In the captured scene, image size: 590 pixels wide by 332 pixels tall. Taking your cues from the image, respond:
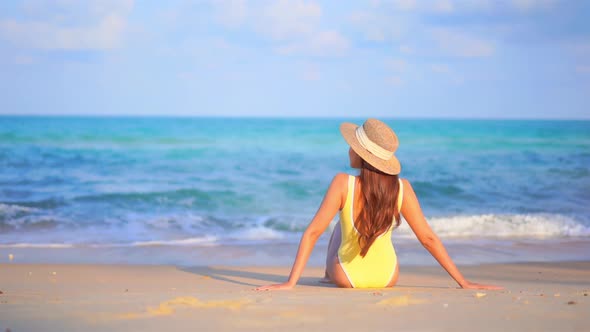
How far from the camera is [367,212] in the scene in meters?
3.94

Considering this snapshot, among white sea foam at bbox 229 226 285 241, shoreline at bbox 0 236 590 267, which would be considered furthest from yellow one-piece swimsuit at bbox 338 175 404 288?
white sea foam at bbox 229 226 285 241

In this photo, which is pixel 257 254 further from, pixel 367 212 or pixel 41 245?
pixel 367 212

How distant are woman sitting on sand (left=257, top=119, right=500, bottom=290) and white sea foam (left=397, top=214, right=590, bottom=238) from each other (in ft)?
14.7

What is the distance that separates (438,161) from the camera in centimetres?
2088

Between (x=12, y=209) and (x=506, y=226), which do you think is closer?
(x=506, y=226)

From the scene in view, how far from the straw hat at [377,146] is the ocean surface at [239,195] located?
12.9ft

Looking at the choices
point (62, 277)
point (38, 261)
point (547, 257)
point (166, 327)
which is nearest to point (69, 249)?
point (38, 261)

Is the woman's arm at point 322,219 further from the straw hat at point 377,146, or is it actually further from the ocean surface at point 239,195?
the ocean surface at point 239,195

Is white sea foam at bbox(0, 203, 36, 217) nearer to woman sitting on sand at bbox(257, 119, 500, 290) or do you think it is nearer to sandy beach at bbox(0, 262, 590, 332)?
sandy beach at bbox(0, 262, 590, 332)

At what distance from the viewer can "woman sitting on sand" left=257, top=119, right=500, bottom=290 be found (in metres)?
3.85

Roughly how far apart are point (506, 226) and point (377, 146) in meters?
6.45

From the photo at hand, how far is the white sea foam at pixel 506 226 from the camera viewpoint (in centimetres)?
897

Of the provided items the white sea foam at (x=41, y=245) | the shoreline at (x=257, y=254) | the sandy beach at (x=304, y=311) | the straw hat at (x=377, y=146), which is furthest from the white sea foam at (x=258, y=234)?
the straw hat at (x=377, y=146)

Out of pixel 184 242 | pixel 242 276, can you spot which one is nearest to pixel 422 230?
pixel 242 276
